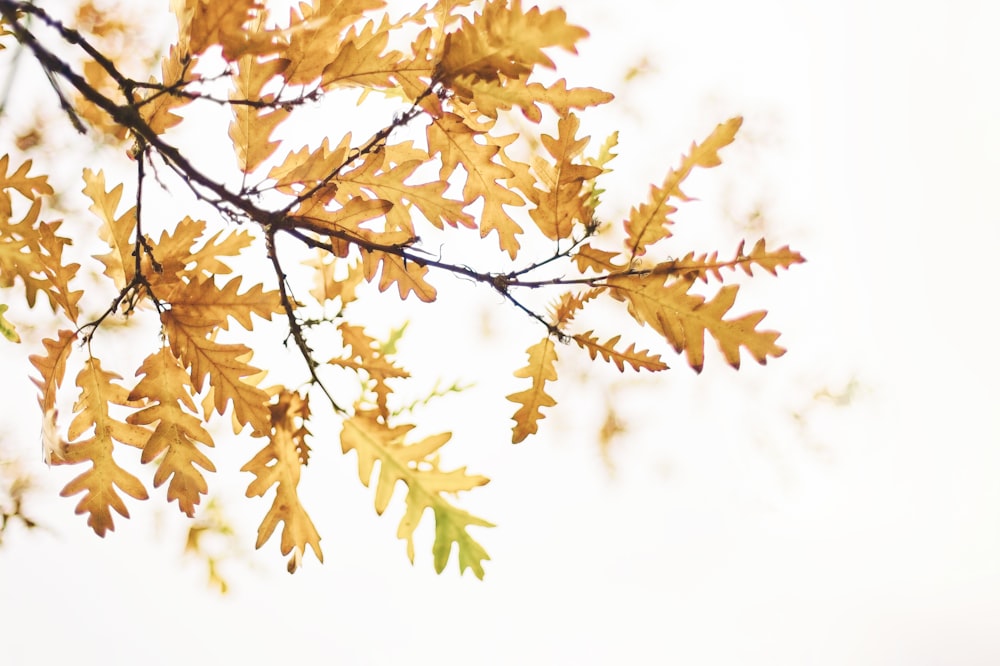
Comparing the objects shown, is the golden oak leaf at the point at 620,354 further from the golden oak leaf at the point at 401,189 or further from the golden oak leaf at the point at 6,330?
the golden oak leaf at the point at 6,330

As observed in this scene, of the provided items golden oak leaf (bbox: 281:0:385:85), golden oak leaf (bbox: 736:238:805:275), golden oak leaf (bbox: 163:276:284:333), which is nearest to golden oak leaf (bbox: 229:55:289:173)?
golden oak leaf (bbox: 281:0:385:85)

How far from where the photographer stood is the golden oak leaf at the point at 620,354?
24.7 inches

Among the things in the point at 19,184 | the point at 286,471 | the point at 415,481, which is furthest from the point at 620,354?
the point at 19,184

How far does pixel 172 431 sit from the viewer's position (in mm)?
636

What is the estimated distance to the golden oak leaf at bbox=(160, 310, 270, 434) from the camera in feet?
1.97

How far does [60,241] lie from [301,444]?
0.34 meters

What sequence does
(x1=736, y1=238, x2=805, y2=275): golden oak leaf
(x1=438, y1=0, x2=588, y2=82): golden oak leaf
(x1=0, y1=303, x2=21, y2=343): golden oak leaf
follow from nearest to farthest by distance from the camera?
(x1=438, y1=0, x2=588, y2=82): golden oak leaf, (x1=736, y1=238, x2=805, y2=275): golden oak leaf, (x1=0, y1=303, x2=21, y2=343): golden oak leaf

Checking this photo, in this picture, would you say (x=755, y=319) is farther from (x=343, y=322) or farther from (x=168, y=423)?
(x=168, y=423)

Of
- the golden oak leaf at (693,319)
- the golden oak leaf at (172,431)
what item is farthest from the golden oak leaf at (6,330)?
the golden oak leaf at (693,319)

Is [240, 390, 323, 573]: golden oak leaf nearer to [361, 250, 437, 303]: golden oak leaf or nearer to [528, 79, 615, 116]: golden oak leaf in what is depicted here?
[361, 250, 437, 303]: golden oak leaf

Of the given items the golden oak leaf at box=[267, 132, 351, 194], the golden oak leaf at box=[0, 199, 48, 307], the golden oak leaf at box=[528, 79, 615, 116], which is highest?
the golden oak leaf at box=[528, 79, 615, 116]

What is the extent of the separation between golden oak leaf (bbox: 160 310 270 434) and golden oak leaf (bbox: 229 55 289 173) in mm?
175

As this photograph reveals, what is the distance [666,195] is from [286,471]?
0.49 m

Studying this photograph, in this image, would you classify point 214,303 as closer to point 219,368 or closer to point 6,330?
point 219,368
